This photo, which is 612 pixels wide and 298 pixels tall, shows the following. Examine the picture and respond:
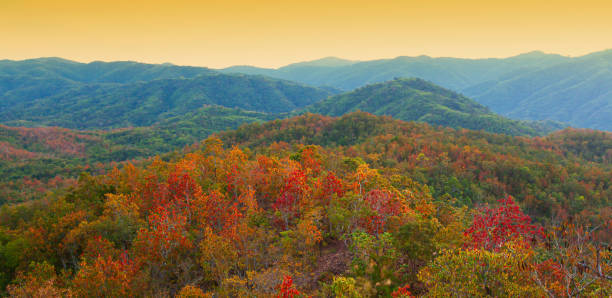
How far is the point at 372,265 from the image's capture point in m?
19.4

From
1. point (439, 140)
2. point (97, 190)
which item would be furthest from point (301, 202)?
point (439, 140)

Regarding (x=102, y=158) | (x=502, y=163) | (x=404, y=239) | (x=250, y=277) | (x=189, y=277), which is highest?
(x=404, y=239)

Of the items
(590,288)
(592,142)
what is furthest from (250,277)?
(592,142)

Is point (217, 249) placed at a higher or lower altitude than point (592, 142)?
higher

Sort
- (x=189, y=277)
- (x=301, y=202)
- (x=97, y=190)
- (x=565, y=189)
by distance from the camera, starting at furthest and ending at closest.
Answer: (x=565, y=189), (x=97, y=190), (x=301, y=202), (x=189, y=277)

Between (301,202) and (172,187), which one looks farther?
(172,187)

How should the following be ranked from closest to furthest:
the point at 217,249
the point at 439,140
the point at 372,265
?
1. the point at 372,265
2. the point at 217,249
3. the point at 439,140

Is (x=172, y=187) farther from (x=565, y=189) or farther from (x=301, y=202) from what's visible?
(x=565, y=189)

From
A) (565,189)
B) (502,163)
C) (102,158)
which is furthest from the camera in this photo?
(102,158)

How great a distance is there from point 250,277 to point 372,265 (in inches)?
320

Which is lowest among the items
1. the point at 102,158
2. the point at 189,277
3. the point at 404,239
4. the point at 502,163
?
the point at 102,158

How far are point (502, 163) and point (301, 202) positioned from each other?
75.1 metres

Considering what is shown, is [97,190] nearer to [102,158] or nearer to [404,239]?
Result: [404,239]

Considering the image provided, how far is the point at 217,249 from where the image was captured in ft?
76.8
